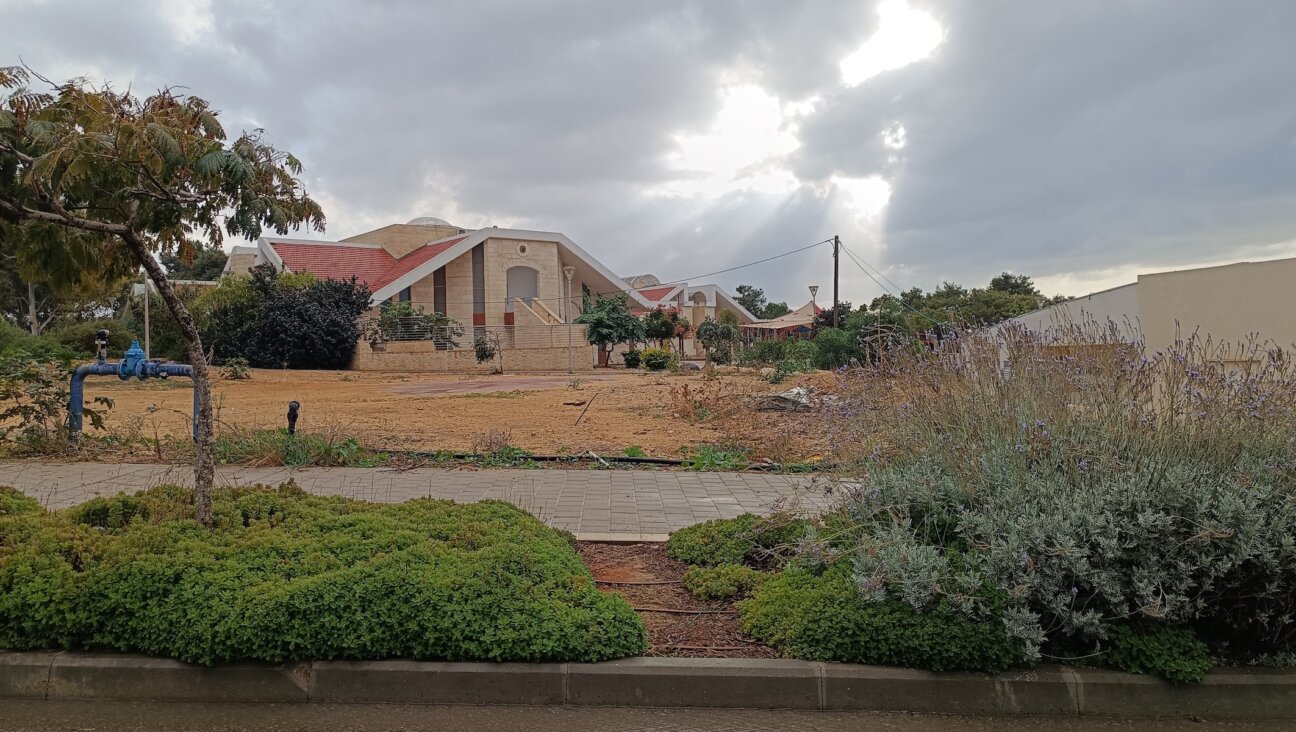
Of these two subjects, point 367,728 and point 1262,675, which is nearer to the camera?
point 367,728

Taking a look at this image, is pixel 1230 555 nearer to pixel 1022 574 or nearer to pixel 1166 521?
pixel 1166 521

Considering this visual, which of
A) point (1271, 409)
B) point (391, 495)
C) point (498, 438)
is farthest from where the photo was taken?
point (498, 438)

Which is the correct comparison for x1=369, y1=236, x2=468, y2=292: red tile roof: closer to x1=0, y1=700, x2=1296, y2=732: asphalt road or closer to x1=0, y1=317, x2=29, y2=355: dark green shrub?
x1=0, y1=317, x2=29, y2=355: dark green shrub

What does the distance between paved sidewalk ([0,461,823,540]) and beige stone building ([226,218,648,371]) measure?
Answer: 29322 mm

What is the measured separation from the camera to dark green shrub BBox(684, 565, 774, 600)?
15.8 feet

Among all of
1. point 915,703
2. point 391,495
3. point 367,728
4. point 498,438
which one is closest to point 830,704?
point 915,703

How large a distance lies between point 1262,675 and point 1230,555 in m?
0.59

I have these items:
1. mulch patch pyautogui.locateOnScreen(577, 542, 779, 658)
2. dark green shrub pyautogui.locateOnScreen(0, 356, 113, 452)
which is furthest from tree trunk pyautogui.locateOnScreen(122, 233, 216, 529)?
dark green shrub pyautogui.locateOnScreen(0, 356, 113, 452)

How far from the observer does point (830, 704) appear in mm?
3766

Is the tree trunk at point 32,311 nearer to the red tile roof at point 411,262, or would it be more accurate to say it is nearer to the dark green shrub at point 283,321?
the dark green shrub at point 283,321

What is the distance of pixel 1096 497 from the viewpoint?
3.95 metres

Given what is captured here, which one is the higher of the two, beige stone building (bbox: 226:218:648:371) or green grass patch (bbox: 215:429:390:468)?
beige stone building (bbox: 226:218:648:371)

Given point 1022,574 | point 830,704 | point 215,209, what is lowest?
point 830,704

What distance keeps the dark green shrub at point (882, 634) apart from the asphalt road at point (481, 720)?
0.82ft
